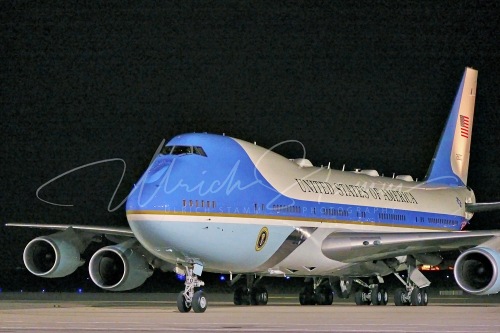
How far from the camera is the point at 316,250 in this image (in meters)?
32.2

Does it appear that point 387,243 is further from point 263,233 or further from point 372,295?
point 263,233

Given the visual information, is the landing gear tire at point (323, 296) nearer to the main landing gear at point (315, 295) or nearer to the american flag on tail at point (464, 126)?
the main landing gear at point (315, 295)

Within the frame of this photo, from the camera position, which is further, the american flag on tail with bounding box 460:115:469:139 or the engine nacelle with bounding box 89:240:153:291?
the american flag on tail with bounding box 460:115:469:139

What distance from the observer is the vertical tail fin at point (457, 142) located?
145 feet

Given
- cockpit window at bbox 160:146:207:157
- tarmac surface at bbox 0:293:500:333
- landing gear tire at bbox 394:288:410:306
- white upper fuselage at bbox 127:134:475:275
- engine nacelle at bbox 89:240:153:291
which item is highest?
cockpit window at bbox 160:146:207:157

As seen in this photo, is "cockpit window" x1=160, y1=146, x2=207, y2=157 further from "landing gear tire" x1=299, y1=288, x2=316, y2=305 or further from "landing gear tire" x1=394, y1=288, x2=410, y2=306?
"landing gear tire" x1=394, y1=288, x2=410, y2=306

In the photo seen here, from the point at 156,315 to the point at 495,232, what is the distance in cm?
1170

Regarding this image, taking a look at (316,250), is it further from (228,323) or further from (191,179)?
(228,323)

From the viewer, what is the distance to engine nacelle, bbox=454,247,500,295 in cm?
2958

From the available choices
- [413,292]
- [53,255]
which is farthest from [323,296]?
[53,255]

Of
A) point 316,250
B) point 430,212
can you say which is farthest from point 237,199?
point 430,212

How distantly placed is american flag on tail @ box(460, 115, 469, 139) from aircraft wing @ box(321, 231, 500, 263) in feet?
45.9

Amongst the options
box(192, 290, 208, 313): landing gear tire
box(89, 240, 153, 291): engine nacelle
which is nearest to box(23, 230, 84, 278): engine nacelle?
box(89, 240, 153, 291): engine nacelle

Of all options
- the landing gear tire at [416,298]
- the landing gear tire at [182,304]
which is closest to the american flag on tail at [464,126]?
the landing gear tire at [416,298]
